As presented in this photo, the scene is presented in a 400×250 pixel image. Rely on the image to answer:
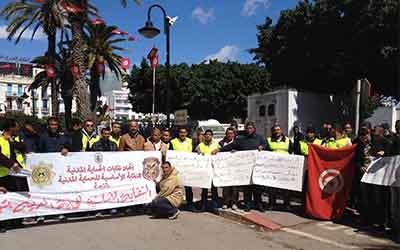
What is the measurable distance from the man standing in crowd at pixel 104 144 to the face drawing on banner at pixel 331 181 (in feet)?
13.2

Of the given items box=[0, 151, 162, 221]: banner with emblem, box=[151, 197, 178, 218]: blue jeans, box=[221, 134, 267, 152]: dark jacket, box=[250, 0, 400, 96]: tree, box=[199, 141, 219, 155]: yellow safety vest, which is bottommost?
box=[151, 197, 178, 218]: blue jeans

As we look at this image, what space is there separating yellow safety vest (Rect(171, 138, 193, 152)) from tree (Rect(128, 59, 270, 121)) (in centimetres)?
3861

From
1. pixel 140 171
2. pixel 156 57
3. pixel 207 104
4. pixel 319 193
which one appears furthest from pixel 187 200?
pixel 207 104

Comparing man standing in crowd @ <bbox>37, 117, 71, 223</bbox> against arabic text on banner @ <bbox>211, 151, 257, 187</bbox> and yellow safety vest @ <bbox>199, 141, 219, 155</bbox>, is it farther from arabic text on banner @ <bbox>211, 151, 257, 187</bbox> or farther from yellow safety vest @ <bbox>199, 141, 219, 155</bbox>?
arabic text on banner @ <bbox>211, 151, 257, 187</bbox>

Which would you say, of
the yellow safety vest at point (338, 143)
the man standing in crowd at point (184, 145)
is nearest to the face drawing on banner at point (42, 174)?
the man standing in crowd at point (184, 145)

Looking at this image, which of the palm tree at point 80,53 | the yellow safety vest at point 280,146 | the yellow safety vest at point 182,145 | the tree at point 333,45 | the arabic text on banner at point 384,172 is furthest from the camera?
the tree at point 333,45

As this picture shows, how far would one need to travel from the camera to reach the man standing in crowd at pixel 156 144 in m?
8.69

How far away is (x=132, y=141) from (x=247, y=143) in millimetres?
2325

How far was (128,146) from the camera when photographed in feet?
28.2

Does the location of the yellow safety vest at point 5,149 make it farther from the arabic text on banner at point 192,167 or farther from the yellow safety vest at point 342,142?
the yellow safety vest at point 342,142

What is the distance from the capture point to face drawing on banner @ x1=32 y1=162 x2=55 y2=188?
7.32 metres

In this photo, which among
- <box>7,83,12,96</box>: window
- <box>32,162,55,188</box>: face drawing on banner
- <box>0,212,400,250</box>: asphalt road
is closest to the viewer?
<box>0,212,400,250</box>: asphalt road

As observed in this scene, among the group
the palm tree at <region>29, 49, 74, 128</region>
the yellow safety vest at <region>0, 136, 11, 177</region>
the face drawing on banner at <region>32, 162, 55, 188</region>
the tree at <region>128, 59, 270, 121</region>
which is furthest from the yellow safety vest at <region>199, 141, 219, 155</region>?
the tree at <region>128, 59, 270, 121</region>

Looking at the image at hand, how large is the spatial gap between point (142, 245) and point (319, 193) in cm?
350
